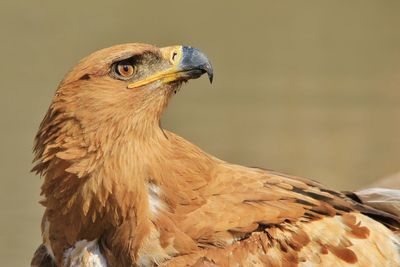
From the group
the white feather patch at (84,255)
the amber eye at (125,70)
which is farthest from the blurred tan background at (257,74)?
the amber eye at (125,70)

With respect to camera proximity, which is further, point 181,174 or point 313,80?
point 313,80

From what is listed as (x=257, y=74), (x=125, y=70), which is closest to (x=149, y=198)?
(x=125, y=70)

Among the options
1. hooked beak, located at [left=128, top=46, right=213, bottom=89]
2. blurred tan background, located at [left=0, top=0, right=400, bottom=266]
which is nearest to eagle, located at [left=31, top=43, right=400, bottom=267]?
hooked beak, located at [left=128, top=46, right=213, bottom=89]

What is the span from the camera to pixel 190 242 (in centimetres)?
408

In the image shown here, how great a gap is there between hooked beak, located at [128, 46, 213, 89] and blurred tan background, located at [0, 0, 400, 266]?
3.49m

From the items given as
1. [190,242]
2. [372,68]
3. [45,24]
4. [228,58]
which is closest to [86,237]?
[190,242]

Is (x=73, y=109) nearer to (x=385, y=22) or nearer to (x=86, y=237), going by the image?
(x=86, y=237)

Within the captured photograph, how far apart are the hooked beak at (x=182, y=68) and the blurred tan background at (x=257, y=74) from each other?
3489 millimetres

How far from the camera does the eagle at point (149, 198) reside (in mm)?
4102

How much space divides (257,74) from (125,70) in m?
4.77

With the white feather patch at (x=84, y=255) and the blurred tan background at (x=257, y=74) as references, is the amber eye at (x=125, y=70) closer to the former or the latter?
the white feather patch at (x=84, y=255)

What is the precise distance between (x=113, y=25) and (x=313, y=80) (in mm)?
1916

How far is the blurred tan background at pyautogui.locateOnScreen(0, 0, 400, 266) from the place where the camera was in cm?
789

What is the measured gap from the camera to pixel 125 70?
4199 mm
